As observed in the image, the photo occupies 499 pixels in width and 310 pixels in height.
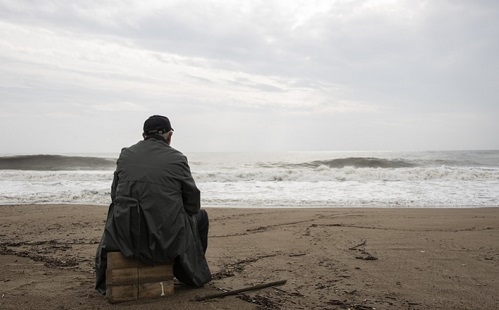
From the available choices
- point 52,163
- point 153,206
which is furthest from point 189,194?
point 52,163

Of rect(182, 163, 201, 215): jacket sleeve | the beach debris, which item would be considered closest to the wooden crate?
rect(182, 163, 201, 215): jacket sleeve

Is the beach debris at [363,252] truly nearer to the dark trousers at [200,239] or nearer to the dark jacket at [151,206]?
the dark trousers at [200,239]

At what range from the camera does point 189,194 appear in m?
3.27

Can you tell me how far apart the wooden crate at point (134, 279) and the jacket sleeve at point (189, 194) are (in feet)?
1.60

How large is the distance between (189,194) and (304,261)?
6.97 feet

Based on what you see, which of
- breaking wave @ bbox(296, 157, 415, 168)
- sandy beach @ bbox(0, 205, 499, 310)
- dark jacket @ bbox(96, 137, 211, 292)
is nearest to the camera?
dark jacket @ bbox(96, 137, 211, 292)

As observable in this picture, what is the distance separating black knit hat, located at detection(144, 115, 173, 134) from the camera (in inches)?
131

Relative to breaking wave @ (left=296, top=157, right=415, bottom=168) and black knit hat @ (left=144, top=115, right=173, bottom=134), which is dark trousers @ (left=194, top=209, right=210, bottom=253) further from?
breaking wave @ (left=296, top=157, right=415, bottom=168)

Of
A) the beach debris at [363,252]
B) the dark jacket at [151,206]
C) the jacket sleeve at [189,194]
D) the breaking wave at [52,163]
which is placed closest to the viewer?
the dark jacket at [151,206]

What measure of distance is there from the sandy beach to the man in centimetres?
44

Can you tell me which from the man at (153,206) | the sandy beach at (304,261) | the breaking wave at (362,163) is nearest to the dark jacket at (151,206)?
the man at (153,206)

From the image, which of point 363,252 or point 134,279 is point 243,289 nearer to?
point 134,279

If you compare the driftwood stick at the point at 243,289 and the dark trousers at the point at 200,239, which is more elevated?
the dark trousers at the point at 200,239

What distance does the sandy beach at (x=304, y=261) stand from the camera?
3.37m
